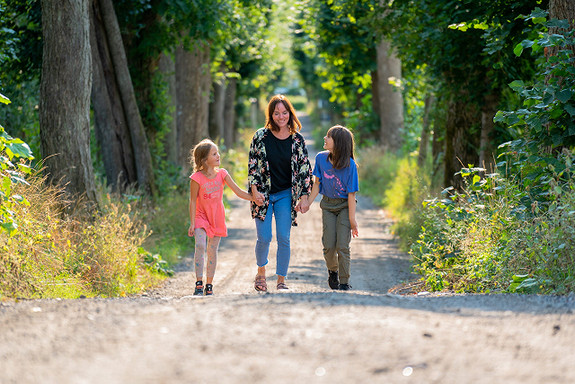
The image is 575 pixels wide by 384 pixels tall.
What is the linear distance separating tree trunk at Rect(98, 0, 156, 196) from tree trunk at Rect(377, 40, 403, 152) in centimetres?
1341

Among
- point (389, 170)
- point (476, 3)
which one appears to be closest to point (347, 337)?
point (476, 3)

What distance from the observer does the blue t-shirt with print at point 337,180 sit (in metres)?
8.40

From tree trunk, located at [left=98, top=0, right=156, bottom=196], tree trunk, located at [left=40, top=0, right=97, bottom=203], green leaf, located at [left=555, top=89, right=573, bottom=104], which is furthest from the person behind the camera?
tree trunk, located at [left=98, top=0, right=156, bottom=196]

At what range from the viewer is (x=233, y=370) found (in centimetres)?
424

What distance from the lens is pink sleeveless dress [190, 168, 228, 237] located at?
27.2ft

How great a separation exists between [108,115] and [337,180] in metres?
7.28

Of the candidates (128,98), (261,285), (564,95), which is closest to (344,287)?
(261,285)

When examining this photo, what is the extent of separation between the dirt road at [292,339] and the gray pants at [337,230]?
191cm

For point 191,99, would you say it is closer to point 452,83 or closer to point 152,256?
point 452,83

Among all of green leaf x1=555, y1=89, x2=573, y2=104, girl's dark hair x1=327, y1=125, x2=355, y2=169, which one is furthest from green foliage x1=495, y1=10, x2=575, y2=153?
girl's dark hair x1=327, y1=125, x2=355, y2=169

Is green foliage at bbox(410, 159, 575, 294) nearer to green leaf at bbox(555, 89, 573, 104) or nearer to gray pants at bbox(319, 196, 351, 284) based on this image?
green leaf at bbox(555, 89, 573, 104)

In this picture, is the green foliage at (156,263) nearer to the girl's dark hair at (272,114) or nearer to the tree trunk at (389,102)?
the girl's dark hair at (272,114)

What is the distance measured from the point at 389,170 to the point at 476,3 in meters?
13.0

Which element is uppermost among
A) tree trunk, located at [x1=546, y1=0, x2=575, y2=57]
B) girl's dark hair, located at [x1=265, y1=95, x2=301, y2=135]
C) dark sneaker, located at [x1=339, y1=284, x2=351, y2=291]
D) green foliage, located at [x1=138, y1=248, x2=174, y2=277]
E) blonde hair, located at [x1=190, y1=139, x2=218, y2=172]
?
tree trunk, located at [x1=546, y1=0, x2=575, y2=57]
